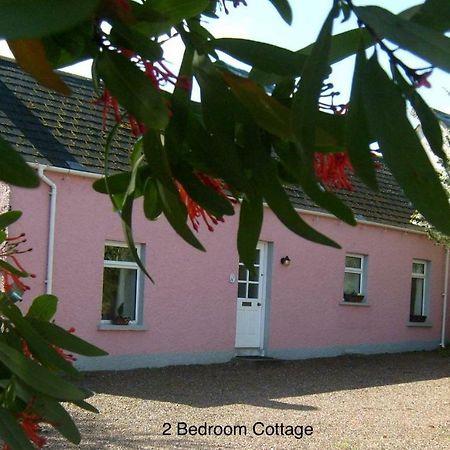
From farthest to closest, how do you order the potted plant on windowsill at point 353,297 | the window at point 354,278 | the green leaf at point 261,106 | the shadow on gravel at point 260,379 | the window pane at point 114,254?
the window at point 354,278 → the potted plant on windowsill at point 353,297 → the window pane at point 114,254 → the shadow on gravel at point 260,379 → the green leaf at point 261,106

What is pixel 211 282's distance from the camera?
45.7 feet

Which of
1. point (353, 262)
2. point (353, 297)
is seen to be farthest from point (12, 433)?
point (353, 262)

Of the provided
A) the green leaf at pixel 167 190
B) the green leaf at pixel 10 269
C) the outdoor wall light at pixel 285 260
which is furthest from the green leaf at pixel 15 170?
the outdoor wall light at pixel 285 260

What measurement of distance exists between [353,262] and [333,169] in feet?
51.3

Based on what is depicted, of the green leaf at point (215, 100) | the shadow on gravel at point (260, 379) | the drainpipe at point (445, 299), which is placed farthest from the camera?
the drainpipe at point (445, 299)

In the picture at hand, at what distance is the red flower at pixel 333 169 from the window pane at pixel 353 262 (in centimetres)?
1533

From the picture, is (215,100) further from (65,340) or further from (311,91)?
(65,340)

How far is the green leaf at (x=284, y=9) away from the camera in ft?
5.11

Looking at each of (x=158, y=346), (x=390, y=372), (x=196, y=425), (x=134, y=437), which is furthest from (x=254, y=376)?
(x=134, y=437)

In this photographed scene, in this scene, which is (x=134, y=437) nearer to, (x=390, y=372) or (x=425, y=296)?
(x=390, y=372)

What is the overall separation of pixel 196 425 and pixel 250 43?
798cm

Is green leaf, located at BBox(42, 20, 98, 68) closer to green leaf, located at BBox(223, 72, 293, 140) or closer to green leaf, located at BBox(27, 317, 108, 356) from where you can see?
green leaf, located at BBox(223, 72, 293, 140)

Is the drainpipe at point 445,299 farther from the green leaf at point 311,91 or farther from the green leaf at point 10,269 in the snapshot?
the green leaf at point 311,91

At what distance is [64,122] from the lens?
12.5 meters
